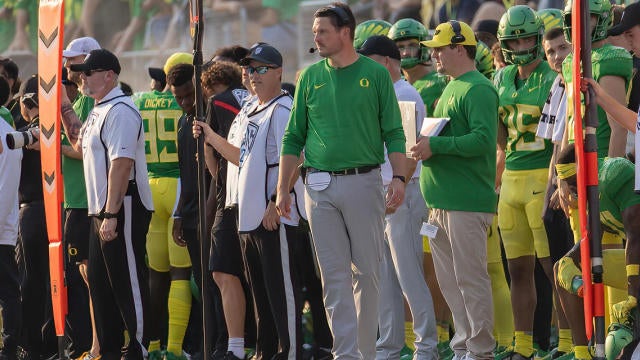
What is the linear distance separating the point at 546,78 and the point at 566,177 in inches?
61.6

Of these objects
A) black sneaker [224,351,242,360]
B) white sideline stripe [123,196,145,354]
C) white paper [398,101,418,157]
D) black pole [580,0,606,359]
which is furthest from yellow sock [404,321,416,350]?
black pole [580,0,606,359]

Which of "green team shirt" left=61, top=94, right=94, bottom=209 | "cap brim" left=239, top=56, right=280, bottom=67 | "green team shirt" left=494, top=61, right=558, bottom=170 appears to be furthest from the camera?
"green team shirt" left=61, top=94, right=94, bottom=209

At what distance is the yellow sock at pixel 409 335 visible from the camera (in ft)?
32.3

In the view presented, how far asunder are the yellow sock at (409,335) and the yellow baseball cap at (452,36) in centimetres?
220

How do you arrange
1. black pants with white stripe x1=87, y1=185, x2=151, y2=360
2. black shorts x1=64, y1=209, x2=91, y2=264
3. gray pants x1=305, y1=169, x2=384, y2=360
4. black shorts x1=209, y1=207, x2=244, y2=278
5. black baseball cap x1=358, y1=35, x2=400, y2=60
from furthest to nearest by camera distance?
1. black shorts x1=64, y1=209, x2=91, y2=264
2. black baseball cap x1=358, y1=35, x2=400, y2=60
3. black shorts x1=209, y1=207, x2=244, y2=278
4. black pants with white stripe x1=87, y1=185, x2=151, y2=360
5. gray pants x1=305, y1=169, x2=384, y2=360

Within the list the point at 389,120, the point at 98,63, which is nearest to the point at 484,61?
the point at 389,120

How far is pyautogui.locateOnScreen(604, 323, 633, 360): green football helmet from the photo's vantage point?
724 centimetres

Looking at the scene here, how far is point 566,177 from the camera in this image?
309 inches

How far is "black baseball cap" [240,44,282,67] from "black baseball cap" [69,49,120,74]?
1129 millimetres

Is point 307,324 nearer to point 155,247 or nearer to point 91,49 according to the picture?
point 155,247

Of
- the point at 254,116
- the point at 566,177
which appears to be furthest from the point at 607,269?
the point at 254,116

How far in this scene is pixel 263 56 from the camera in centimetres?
917

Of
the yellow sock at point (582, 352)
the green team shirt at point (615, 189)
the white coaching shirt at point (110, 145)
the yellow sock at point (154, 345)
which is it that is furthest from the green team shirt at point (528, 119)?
the yellow sock at point (154, 345)

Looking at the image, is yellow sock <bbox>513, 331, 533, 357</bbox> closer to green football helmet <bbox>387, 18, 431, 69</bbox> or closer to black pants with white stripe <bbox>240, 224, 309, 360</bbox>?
black pants with white stripe <bbox>240, 224, 309, 360</bbox>
